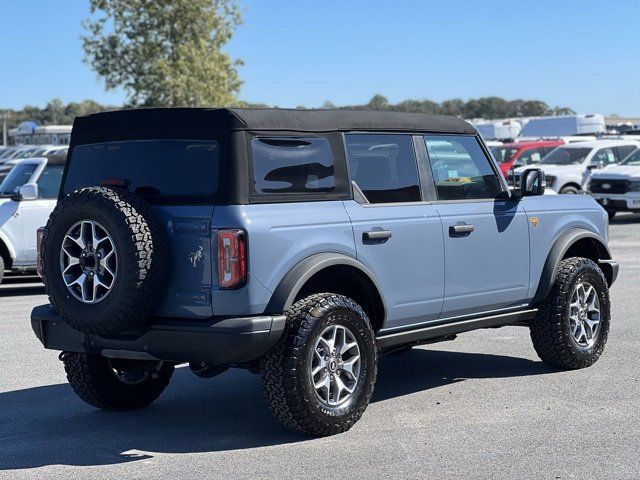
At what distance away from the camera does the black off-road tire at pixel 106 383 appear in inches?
279

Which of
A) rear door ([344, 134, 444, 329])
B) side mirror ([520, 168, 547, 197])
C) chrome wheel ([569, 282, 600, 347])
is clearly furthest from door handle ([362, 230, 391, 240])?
chrome wheel ([569, 282, 600, 347])

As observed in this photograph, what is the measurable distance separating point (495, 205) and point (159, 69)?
4208 cm

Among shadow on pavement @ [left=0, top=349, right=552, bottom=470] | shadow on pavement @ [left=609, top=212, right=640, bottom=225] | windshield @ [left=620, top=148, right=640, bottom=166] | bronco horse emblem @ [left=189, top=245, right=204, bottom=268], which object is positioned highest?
bronco horse emblem @ [left=189, top=245, right=204, bottom=268]

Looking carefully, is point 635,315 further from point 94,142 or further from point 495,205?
point 94,142

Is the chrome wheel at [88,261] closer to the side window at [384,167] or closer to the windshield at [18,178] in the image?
the side window at [384,167]

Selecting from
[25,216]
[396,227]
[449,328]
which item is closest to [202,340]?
[396,227]

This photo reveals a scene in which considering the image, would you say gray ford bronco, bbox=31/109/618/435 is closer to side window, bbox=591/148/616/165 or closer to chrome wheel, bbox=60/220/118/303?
chrome wheel, bbox=60/220/118/303

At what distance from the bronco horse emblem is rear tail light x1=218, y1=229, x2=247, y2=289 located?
130 millimetres

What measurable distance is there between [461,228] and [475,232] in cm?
19

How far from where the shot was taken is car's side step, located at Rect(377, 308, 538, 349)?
7004mm

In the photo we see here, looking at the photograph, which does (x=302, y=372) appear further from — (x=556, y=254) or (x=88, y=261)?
(x=556, y=254)

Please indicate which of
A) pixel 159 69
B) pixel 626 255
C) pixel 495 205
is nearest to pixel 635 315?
pixel 495 205

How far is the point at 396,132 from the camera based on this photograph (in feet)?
23.8

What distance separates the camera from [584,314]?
8.37 m
